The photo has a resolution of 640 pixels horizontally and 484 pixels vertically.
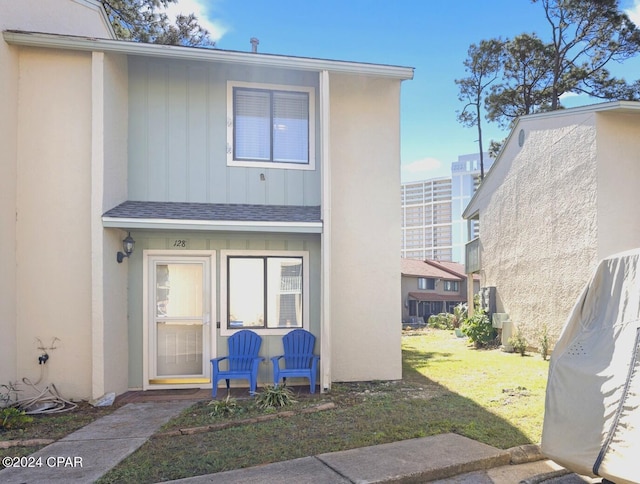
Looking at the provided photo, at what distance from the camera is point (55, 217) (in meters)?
6.75

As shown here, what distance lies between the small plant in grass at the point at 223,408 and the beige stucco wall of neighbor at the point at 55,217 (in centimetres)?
205

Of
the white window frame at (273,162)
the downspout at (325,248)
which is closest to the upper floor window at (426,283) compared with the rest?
the white window frame at (273,162)

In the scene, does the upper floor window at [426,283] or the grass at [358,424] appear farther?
the upper floor window at [426,283]

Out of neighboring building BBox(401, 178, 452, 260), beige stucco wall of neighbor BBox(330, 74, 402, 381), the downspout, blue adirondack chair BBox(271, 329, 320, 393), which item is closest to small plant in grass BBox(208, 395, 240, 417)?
blue adirondack chair BBox(271, 329, 320, 393)

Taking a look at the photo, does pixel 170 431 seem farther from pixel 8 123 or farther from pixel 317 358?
pixel 8 123

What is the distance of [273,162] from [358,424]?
14.7 ft

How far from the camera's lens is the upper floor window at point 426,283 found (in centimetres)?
2866

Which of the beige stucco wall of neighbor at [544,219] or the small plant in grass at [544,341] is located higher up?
the beige stucco wall of neighbor at [544,219]

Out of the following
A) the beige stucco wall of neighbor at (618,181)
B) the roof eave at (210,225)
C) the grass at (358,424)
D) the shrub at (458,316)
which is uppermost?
the beige stucco wall of neighbor at (618,181)

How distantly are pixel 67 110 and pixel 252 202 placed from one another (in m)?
3.08

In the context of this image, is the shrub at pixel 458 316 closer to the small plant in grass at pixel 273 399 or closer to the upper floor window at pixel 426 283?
the upper floor window at pixel 426 283

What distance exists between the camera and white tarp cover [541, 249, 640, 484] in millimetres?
3256

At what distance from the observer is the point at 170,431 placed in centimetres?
529

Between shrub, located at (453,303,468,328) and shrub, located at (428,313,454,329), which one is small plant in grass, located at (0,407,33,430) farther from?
shrub, located at (428,313,454,329)
